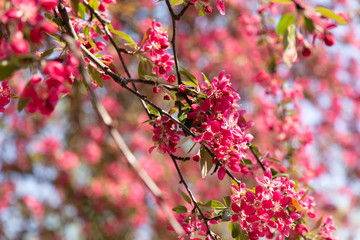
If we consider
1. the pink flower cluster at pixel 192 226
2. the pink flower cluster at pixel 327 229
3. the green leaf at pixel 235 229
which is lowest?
the pink flower cluster at pixel 327 229

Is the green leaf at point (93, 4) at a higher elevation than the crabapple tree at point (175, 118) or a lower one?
higher

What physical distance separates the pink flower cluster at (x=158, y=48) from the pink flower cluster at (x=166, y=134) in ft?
0.70

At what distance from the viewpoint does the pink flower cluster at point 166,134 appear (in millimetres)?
1259

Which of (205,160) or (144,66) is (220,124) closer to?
(205,160)

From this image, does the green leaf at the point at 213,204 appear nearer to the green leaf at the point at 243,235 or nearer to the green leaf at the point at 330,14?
the green leaf at the point at 243,235

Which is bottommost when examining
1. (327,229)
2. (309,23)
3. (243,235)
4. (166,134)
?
(327,229)

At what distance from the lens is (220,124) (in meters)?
1.18

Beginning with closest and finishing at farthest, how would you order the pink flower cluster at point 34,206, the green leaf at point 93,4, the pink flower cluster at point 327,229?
the green leaf at point 93,4, the pink flower cluster at point 327,229, the pink flower cluster at point 34,206

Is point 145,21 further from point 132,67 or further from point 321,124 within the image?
point 321,124

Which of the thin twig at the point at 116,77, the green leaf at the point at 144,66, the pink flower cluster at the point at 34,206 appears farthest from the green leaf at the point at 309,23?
the pink flower cluster at the point at 34,206

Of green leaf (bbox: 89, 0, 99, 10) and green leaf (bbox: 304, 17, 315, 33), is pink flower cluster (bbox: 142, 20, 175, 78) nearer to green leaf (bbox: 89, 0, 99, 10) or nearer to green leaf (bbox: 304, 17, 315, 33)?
green leaf (bbox: 89, 0, 99, 10)

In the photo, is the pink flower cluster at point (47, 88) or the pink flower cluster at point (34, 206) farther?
the pink flower cluster at point (34, 206)

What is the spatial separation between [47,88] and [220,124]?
58 centimetres

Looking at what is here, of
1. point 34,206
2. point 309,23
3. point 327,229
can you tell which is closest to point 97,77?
point 309,23
